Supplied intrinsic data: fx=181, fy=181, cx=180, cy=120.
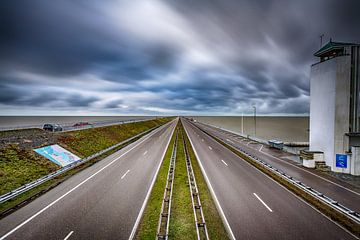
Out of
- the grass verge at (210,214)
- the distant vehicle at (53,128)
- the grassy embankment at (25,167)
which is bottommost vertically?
the grass verge at (210,214)

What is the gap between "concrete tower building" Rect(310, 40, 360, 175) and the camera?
21969mm

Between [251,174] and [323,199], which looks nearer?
[323,199]

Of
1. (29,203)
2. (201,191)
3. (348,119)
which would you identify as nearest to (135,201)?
(201,191)

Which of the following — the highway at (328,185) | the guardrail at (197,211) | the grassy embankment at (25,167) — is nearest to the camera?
the guardrail at (197,211)

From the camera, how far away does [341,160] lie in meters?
21.9

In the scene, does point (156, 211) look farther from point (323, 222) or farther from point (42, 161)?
point (42, 161)

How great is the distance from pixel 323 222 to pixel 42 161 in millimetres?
27109

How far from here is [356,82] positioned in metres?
22.8

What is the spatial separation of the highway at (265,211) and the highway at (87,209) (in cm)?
637

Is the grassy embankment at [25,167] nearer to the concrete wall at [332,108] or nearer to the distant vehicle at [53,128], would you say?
the distant vehicle at [53,128]

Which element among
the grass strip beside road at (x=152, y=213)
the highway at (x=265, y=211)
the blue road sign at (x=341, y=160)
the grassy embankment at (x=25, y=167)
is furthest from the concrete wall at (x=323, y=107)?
the grassy embankment at (x=25, y=167)

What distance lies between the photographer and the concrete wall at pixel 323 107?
23.5 meters

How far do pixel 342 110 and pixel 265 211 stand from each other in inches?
759

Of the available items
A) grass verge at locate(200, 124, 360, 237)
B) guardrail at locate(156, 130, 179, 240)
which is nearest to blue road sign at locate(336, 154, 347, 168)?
grass verge at locate(200, 124, 360, 237)
